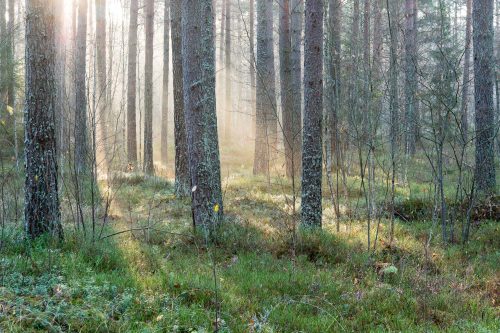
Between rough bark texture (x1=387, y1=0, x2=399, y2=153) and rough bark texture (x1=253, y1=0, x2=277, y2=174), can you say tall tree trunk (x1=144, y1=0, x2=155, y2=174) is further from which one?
rough bark texture (x1=387, y1=0, x2=399, y2=153)

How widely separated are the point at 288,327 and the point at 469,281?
2625 mm

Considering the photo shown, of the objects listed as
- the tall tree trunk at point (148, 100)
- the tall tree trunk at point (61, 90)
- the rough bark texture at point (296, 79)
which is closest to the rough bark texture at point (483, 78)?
the rough bark texture at point (296, 79)

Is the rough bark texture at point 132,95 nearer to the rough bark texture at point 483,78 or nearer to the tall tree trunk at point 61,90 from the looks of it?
the tall tree trunk at point 61,90

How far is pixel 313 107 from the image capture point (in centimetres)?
699

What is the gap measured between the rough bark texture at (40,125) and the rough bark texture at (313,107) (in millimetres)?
3614

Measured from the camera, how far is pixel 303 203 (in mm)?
7195

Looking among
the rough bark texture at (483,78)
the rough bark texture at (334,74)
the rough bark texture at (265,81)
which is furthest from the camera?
the rough bark texture at (265,81)

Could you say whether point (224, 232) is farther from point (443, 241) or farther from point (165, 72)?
point (165, 72)

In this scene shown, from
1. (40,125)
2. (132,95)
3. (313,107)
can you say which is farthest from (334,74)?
(132,95)

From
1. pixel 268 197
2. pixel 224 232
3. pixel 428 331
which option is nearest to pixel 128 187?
pixel 268 197

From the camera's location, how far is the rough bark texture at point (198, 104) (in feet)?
22.6

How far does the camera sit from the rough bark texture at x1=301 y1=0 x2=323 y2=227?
695 centimetres

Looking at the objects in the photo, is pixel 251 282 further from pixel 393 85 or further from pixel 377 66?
pixel 377 66

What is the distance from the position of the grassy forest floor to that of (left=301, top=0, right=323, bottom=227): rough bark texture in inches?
21.5
